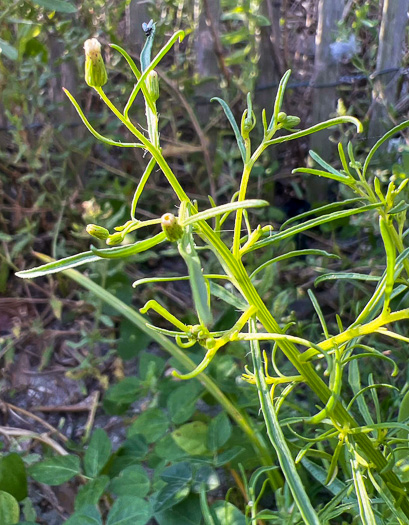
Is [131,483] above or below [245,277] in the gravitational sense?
below

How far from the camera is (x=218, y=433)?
2.69 ft

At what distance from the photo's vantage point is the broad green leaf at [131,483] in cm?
79

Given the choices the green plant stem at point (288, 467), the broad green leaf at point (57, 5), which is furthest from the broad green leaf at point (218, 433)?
the broad green leaf at point (57, 5)

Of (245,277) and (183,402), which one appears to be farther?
(183,402)

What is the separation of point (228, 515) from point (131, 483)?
153mm

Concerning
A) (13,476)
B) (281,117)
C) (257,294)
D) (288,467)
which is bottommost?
(13,476)

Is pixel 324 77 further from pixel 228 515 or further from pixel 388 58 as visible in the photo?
pixel 228 515

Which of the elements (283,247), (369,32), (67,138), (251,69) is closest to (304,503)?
(283,247)

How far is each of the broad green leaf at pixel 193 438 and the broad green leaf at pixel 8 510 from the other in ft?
0.82

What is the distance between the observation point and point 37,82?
4.42ft

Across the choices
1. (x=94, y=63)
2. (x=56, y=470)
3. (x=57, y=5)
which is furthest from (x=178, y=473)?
(x=57, y=5)

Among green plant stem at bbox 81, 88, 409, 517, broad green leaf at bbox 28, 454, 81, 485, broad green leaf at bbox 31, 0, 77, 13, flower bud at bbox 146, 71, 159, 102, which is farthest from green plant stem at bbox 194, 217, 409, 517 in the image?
broad green leaf at bbox 31, 0, 77, 13

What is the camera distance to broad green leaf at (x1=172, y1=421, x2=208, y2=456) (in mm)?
816

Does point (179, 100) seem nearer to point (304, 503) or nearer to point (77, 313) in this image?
point (77, 313)
